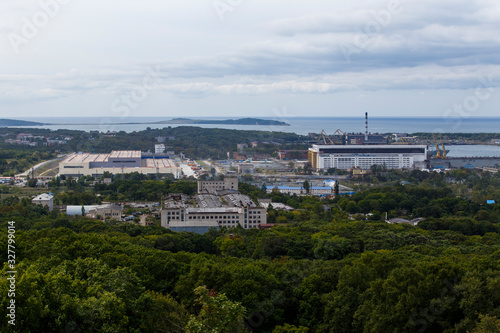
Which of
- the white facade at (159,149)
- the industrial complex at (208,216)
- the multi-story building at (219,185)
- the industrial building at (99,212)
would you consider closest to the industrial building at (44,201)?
the industrial building at (99,212)

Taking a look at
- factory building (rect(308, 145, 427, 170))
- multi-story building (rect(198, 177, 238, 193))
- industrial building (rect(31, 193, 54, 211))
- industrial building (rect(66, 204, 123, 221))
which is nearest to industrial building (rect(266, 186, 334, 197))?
multi-story building (rect(198, 177, 238, 193))

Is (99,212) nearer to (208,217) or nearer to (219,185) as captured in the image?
(208,217)

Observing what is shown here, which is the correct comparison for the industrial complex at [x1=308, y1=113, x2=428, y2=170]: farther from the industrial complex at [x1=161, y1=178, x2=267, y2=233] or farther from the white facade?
the industrial complex at [x1=161, y1=178, x2=267, y2=233]

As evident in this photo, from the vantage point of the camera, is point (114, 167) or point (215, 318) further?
point (114, 167)

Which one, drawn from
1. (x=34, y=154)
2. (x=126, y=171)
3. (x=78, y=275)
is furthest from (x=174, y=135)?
(x=78, y=275)

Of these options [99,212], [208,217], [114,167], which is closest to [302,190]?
[208,217]

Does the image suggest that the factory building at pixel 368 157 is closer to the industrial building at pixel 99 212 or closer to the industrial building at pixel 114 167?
the industrial building at pixel 114 167

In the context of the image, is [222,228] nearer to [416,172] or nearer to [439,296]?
[439,296]

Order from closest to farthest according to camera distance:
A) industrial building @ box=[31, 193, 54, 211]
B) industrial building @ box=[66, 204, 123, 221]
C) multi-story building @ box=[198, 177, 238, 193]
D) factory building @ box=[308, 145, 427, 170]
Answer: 1. industrial building @ box=[66, 204, 123, 221]
2. industrial building @ box=[31, 193, 54, 211]
3. multi-story building @ box=[198, 177, 238, 193]
4. factory building @ box=[308, 145, 427, 170]
